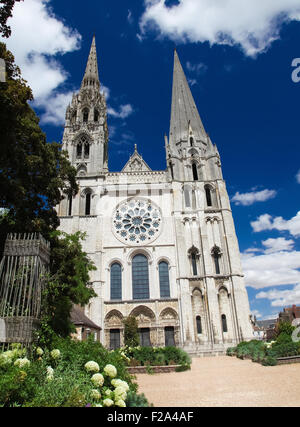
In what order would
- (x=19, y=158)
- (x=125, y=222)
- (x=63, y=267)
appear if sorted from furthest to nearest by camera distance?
(x=125, y=222)
(x=63, y=267)
(x=19, y=158)

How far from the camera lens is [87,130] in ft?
107

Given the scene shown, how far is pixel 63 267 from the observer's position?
39.5 ft

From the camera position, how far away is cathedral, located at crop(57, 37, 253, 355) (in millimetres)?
24078

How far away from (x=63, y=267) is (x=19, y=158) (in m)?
4.72

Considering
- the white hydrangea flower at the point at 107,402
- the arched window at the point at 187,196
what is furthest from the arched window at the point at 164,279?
the white hydrangea flower at the point at 107,402

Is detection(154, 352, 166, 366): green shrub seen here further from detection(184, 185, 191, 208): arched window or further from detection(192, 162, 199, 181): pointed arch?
detection(192, 162, 199, 181): pointed arch

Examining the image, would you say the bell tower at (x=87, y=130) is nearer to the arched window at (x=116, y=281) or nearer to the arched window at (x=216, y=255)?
the arched window at (x=116, y=281)

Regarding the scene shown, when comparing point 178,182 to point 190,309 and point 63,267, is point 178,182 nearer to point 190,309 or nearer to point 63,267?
point 190,309

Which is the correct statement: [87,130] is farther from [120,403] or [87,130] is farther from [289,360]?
[120,403]

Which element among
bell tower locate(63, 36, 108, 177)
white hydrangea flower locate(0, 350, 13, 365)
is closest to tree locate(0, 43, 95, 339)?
white hydrangea flower locate(0, 350, 13, 365)

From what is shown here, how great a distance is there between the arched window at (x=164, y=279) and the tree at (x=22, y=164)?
15.6 meters

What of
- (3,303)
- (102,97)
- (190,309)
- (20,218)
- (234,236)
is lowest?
(3,303)

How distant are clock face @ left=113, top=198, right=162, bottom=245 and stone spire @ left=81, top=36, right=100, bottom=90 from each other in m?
18.5
